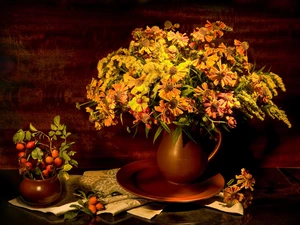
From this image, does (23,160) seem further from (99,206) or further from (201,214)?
(201,214)

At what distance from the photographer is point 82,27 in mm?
1641

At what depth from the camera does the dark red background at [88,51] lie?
5.36ft

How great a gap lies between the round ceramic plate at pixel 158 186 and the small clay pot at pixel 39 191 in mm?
194

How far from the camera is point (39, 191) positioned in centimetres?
134

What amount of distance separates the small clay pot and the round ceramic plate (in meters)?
0.19

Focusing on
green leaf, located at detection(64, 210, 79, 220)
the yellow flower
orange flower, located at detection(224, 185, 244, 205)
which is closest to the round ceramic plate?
orange flower, located at detection(224, 185, 244, 205)

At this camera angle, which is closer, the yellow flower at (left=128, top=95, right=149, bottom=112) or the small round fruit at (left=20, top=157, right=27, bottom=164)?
the yellow flower at (left=128, top=95, right=149, bottom=112)

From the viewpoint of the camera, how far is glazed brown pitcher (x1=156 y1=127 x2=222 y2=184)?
4.51ft

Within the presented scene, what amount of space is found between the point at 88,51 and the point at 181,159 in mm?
532

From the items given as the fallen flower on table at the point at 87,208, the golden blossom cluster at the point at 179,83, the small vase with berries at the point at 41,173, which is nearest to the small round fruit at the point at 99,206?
the fallen flower on table at the point at 87,208

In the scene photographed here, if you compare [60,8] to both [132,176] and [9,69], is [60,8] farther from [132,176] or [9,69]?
[132,176]

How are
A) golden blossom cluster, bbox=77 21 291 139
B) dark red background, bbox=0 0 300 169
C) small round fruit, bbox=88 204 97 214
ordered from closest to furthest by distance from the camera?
golden blossom cluster, bbox=77 21 291 139
small round fruit, bbox=88 204 97 214
dark red background, bbox=0 0 300 169

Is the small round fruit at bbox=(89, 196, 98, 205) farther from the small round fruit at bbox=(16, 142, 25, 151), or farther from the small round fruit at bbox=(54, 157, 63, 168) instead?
the small round fruit at bbox=(16, 142, 25, 151)

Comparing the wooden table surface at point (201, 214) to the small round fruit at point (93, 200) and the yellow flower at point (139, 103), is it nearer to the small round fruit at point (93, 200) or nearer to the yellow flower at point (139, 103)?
the small round fruit at point (93, 200)
